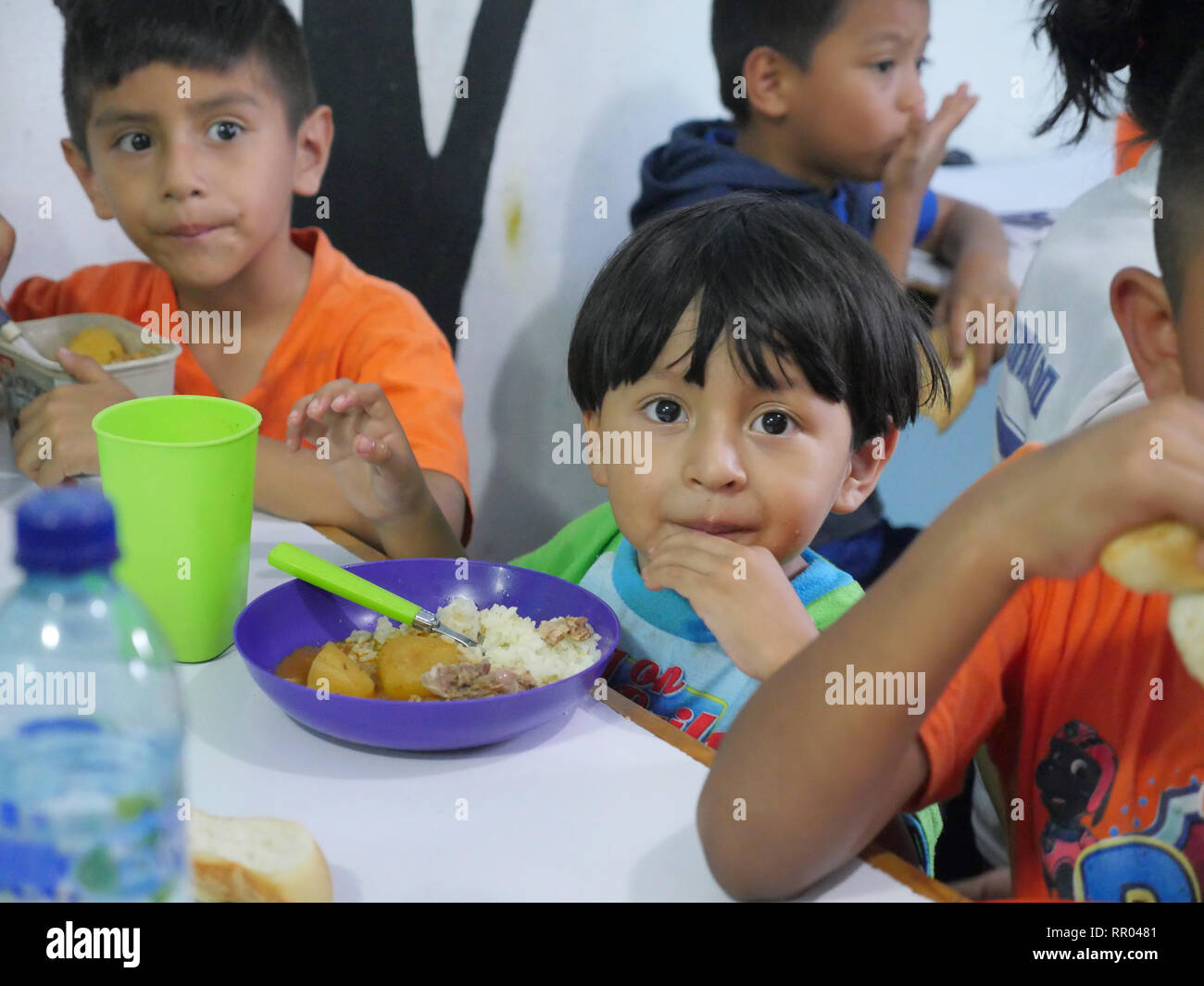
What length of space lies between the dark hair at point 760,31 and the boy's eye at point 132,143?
1.20m

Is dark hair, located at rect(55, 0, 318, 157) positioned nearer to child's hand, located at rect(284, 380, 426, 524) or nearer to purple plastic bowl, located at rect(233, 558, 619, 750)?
child's hand, located at rect(284, 380, 426, 524)

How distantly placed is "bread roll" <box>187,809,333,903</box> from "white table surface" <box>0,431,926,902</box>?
0.04m

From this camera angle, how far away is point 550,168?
8.15ft

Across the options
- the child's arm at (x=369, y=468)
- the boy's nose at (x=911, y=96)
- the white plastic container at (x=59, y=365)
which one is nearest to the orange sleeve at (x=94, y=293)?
the white plastic container at (x=59, y=365)

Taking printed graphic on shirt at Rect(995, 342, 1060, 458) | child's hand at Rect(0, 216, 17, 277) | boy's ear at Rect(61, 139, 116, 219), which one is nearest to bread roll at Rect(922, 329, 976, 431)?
printed graphic on shirt at Rect(995, 342, 1060, 458)

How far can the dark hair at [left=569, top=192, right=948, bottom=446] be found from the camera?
3.34 ft

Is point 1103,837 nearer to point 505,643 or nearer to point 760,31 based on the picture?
point 505,643

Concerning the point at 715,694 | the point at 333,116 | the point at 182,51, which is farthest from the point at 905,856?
the point at 333,116

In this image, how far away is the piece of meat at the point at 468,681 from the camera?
89 cm

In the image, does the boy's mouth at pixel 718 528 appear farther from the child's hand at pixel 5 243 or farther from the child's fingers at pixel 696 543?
the child's hand at pixel 5 243

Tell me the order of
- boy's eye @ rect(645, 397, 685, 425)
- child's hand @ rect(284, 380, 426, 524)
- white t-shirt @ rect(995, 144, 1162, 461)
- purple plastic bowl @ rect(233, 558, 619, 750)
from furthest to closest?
white t-shirt @ rect(995, 144, 1162, 461) → child's hand @ rect(284, 380, 426, 524) → boy's eye @ rect(645, 397, 685, 425) → purple plastic bowl @ rect(233, 558, 619, 750)

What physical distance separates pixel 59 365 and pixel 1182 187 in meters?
1.17
